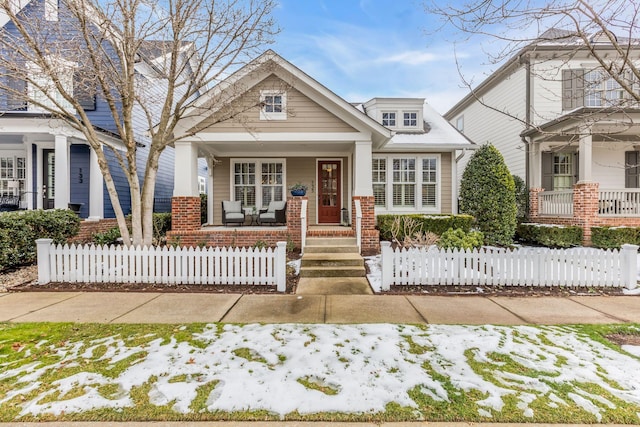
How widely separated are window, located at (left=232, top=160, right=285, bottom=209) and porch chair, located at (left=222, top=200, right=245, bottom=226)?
0.75 m

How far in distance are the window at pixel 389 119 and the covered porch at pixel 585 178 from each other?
496cm

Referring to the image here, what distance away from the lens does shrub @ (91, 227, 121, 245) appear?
942 centimetres

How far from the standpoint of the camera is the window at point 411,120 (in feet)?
41.5

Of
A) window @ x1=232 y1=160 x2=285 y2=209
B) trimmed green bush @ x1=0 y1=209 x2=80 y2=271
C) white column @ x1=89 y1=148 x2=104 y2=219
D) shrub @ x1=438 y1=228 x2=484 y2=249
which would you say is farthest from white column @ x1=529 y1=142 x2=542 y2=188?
trimmed green bush @ x1=0 y1=209 x2=80 y2=271

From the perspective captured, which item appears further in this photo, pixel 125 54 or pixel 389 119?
pixel 389 119

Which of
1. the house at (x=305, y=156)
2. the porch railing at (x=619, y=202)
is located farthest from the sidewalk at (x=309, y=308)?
the porch railing at (x=619, y=202)

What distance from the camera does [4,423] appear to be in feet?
7.84

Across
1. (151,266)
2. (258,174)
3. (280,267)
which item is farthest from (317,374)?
(258,174)

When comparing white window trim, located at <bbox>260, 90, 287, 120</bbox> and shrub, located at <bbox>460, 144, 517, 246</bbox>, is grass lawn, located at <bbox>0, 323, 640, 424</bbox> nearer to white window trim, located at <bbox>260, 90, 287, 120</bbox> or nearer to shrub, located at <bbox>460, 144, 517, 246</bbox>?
shrub, located at <bbox>460, 144, 517, 246</bbox>

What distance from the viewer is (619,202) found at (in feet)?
34.6

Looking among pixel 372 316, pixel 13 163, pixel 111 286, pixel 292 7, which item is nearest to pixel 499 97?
pixel 292 7

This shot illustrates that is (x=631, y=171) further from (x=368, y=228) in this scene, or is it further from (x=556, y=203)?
(x=368, y=228)

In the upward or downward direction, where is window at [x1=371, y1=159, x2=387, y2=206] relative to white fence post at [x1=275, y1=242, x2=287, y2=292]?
upward

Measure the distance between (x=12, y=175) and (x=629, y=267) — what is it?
729 inches
